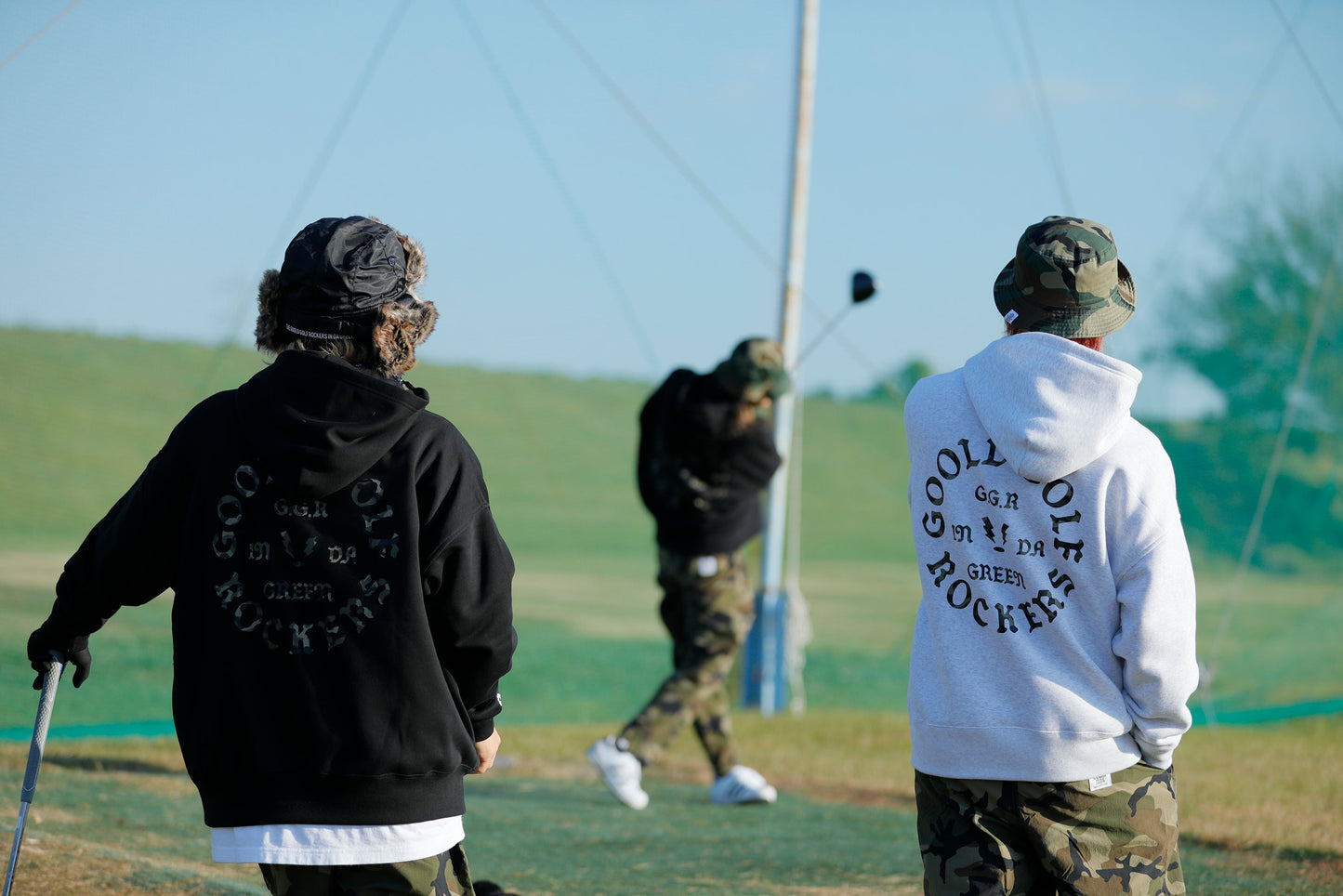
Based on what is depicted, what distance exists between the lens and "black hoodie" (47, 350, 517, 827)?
77.1 inches

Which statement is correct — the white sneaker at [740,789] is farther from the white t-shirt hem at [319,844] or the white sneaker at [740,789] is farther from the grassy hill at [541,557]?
the grassy hill at [541,557]

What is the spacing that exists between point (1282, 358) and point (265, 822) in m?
10.6

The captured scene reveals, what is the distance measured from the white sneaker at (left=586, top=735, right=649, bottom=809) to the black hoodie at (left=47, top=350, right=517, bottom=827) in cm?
338

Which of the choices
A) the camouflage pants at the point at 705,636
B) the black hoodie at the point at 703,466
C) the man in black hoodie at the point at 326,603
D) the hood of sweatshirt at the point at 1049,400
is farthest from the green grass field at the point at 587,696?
the hood of sweatshirt at the point at 1049,400

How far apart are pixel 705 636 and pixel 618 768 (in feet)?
2.27

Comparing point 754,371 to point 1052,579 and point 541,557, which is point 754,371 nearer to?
point 1052,579

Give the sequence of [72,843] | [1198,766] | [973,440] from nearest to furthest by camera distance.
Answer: [973,440]
[72,843]
[1198,766]

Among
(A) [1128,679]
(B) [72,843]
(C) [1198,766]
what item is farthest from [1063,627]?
(C) [1198,766]

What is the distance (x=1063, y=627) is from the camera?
6.84 ft

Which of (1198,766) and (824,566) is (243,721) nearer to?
(1198,766)

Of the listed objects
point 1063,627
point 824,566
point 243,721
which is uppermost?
point 824,566

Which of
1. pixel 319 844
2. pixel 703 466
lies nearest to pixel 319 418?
pixel 319 844

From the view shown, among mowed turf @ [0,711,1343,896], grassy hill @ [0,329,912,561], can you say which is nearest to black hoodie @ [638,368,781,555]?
mowed turf @ [0,711,1343,896]

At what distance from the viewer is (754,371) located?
550 cm
